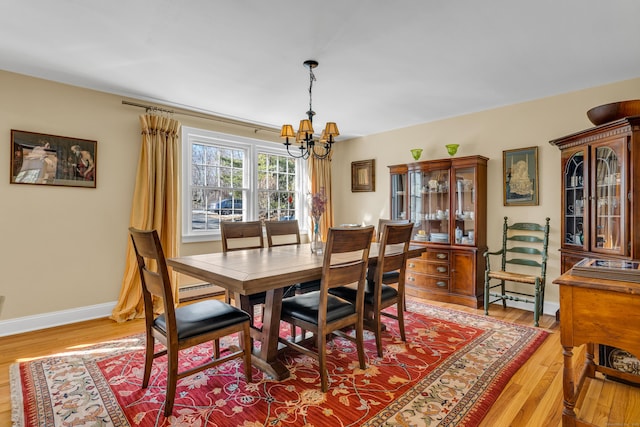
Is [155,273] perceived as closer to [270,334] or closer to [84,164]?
[270,334]

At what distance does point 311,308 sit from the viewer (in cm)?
221

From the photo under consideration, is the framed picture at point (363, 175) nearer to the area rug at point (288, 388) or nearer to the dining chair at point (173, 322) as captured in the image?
the area rug at point (288, 388)

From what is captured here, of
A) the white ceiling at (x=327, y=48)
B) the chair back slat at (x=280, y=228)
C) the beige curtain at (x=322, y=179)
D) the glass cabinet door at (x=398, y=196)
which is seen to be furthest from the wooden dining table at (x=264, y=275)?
the beige curtain at (x=322, y=179)

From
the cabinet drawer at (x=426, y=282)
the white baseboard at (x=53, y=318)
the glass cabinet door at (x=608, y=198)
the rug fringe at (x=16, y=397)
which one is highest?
the glass cabinet door at (x=608, y=198)

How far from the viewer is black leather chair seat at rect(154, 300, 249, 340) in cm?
186

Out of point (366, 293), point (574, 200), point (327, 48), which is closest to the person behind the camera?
point (327, 48)

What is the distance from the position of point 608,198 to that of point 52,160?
5.21 meters

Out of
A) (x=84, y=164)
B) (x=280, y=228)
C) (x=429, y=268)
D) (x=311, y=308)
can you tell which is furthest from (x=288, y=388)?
(x=84, y=164)

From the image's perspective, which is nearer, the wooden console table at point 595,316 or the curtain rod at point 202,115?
the wooden console table at point 595,316

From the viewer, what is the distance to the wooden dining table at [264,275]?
1.81 meters

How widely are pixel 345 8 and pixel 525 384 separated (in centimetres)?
270

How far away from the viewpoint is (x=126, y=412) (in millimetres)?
1812

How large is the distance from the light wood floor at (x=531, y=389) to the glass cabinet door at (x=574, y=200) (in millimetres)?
959

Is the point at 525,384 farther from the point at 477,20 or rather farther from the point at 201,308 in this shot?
the point at 477,20
